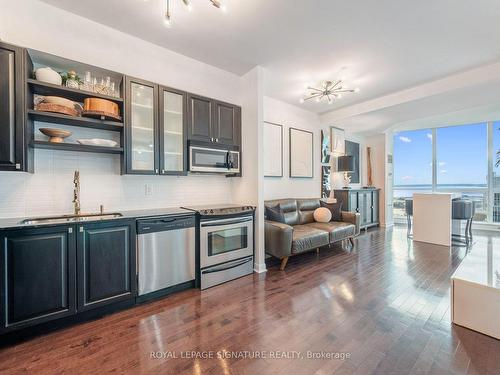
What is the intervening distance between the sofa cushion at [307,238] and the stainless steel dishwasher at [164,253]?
4.98 feet

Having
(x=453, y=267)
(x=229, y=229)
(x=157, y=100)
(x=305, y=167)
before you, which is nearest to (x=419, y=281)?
(x=453, y=267)

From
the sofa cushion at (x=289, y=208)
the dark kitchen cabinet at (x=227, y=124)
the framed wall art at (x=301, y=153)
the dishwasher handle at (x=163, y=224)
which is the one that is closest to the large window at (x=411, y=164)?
the framed wall art at (x=301, y=153)

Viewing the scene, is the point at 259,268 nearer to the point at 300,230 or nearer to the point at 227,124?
the point at 300,230

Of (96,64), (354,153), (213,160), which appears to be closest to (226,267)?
(213,160)

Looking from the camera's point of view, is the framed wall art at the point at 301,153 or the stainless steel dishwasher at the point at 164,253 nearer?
the stainless steel dishwasher at the point at 164,253

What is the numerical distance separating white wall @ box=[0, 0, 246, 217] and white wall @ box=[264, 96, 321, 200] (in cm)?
146

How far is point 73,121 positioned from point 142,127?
2.07ft

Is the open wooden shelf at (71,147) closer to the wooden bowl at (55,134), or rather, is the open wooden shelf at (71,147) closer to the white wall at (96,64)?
the wooden bowl at (55,134)

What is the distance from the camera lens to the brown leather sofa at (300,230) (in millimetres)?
3182

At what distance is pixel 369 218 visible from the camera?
6004mm

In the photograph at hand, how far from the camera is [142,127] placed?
2.58 m

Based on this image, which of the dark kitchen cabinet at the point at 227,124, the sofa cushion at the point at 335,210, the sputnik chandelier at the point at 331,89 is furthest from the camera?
the sofa cushion at the point at 335,210

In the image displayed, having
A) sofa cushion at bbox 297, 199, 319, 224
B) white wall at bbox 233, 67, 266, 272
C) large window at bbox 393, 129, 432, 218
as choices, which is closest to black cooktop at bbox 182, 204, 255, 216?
white wall at bbox 233, 67, 266, 272

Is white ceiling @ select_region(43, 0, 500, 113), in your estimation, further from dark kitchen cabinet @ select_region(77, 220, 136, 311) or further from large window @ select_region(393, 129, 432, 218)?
large window @ select_region(393, 129, 432, 218)
